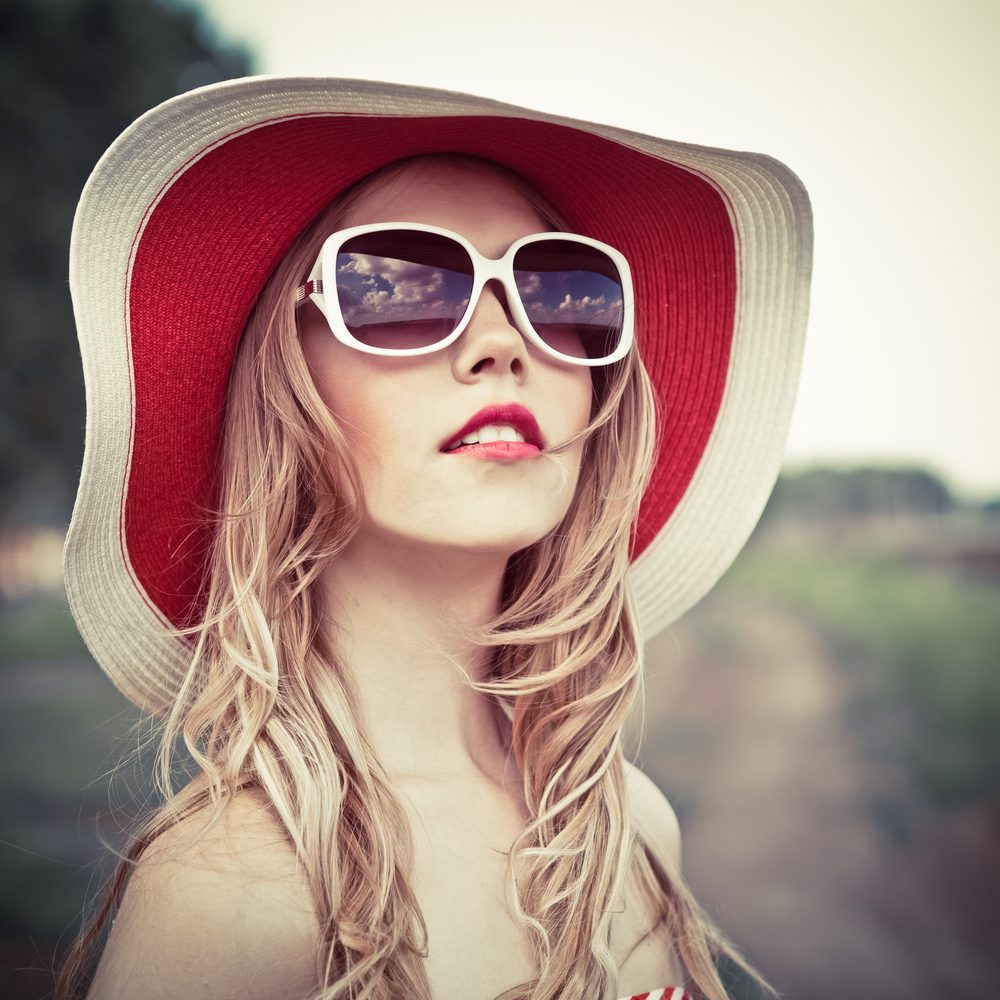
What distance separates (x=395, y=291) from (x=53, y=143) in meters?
9.01

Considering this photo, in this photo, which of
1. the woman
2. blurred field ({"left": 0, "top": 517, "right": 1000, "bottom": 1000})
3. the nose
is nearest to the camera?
the woman

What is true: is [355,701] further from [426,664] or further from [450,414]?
[450,414]

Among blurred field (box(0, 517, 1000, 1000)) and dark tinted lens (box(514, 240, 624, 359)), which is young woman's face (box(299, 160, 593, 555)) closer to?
dark tinted lens (box(514, 240, 624, 359))

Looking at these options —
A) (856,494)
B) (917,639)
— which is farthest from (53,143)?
(856,494)

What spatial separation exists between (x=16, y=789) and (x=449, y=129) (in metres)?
8.54

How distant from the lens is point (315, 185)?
1.69m

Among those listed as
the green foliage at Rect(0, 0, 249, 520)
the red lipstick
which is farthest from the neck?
the green foliage at Rect(0, 0, 249, 520)

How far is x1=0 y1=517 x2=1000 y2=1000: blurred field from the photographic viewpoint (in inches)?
247

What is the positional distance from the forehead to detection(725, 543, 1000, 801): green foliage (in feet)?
32.2

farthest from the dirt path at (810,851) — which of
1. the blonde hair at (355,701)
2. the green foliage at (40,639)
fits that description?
the green foliage at (40,639)

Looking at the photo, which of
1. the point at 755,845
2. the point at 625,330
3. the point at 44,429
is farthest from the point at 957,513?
the point at 625,330

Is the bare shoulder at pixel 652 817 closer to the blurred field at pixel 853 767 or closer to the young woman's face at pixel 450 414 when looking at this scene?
the blurred field at pixel 853 767

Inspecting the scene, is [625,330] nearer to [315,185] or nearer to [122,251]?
[315,185]

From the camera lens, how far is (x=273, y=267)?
5.82 ft
